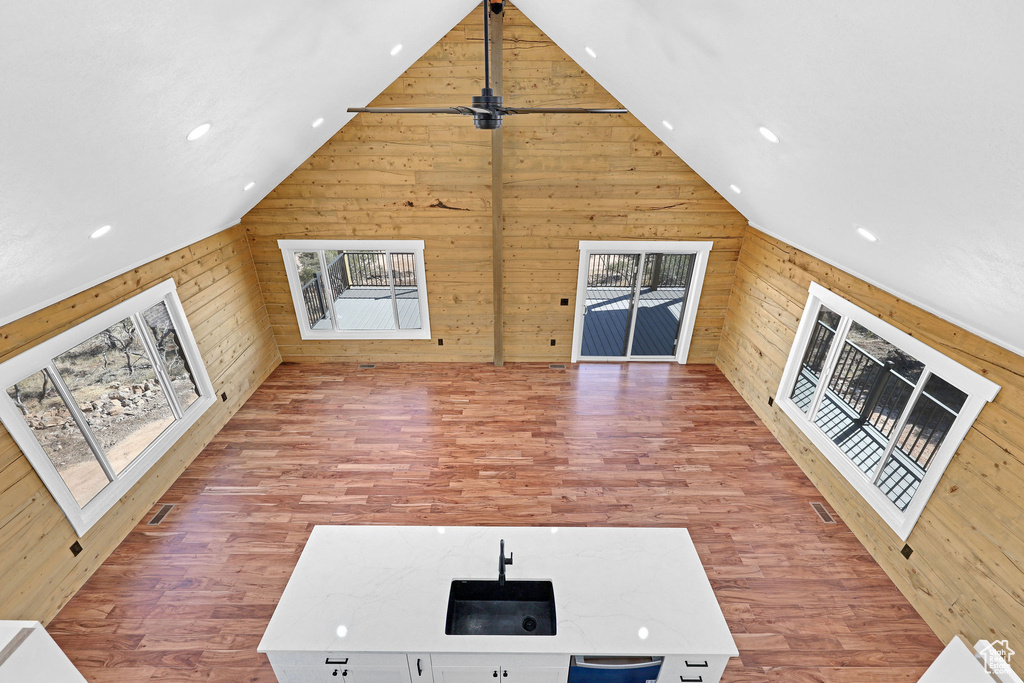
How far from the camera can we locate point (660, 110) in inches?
162

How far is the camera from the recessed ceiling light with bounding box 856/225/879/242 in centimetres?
296

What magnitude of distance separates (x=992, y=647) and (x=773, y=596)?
1.17m

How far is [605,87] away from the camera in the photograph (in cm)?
495

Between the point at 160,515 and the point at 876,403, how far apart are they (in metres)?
7.17

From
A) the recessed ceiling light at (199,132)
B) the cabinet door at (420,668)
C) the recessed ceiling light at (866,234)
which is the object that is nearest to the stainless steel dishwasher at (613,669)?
the cabinet door at (420,668)

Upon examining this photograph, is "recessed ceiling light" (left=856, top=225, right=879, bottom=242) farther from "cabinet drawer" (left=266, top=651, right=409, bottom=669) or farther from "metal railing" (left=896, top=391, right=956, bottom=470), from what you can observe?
"cabinet drawer" (left=266, top=651, right=409, bottom=669)

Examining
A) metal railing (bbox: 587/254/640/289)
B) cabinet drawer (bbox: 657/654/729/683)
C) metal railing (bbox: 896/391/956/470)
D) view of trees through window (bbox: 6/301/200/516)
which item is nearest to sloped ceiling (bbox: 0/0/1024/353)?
view of trees through window (bbox: 6/301/200/516)

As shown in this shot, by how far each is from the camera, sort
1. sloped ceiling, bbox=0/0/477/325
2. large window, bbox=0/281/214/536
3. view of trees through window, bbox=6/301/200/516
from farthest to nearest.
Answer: view of trees through window, bbox=6/301/200/516, large window, bbox=0/281/214/536, sloped ceiling, bbox=0/0/477/325

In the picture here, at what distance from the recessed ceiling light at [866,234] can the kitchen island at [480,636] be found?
87.7 inches

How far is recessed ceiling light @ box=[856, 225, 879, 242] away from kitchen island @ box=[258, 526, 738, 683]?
87.7 inches

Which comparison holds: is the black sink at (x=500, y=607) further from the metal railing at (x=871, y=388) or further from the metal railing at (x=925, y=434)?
the metal railing at (x=925, y=434)

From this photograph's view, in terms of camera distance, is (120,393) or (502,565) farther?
(120,393)

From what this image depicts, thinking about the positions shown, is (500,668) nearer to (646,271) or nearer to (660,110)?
(660,110)

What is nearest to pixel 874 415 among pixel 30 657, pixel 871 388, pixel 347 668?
pixel 871 388
